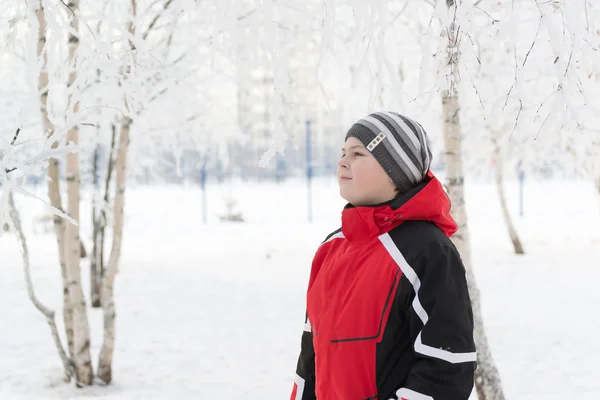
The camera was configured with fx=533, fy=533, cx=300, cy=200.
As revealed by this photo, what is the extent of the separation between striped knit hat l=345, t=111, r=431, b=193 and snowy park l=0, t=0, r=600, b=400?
0.12 meters

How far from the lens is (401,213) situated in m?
1.37

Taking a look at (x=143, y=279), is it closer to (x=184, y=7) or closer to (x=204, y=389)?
(x=204, y=389)

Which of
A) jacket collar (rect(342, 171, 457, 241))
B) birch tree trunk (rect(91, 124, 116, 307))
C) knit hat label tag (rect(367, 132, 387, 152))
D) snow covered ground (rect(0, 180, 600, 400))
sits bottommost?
snow covered ground (rect(0, 180, 600, 400))

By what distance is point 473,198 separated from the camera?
24.4 metres

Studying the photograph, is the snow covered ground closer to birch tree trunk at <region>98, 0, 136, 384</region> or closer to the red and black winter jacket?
birch tree trunk at <region>98, 0, 136, 384</region>

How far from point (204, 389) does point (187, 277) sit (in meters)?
4.62

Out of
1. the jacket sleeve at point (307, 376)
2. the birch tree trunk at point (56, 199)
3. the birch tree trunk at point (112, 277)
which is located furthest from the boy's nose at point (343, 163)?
the birch tree trunk at point (112, 277)

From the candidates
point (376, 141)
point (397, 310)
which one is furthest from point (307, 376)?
point (376, 141)

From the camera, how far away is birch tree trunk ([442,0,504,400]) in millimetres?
2855

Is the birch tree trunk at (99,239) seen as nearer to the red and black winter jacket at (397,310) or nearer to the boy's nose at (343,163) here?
the boy's nose at (343,163)

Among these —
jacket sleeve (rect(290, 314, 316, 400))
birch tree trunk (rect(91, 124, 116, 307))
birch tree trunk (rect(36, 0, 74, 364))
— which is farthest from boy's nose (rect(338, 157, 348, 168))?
birch tree trunk (rect(91, 124, 116, 307))

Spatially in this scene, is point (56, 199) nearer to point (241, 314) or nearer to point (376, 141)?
point (376, 141)

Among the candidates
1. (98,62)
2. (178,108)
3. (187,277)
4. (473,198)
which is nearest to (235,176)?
(473,198)

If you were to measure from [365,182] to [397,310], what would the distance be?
35 centimetres
